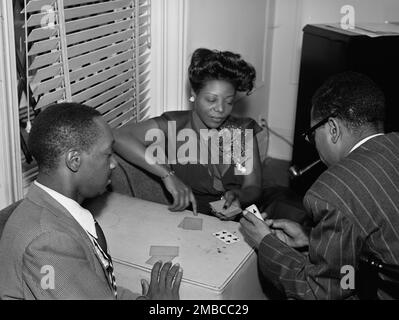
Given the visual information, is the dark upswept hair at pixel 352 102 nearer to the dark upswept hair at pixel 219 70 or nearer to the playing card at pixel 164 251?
the playing card at pixel 164 251

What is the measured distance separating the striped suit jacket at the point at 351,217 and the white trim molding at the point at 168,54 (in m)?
1.63

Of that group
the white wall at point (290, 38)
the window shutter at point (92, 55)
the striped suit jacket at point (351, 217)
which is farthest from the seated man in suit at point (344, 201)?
the white wall at point (290, 38)

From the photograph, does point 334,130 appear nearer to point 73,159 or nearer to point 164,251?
point 164,251

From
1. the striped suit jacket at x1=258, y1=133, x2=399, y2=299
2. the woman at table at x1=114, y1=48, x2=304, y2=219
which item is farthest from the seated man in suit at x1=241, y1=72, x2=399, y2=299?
the woman at table at x1=114, y1=48, x2=304, y2=219

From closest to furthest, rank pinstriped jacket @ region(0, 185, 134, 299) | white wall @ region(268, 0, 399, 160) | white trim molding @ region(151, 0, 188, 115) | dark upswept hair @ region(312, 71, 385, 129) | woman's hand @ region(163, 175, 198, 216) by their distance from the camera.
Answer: pinstriped jacket @ region(0, 185, 134, 299) → dark upswept hair @ region(312, 71, 385, 129) → woman's hand @ region(163, 175, 198, 216) → white trim molding @ region(151, 0, 188, 115) → white wall @ region(268, 0, 399, 160)

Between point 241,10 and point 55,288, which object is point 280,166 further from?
point 55,288

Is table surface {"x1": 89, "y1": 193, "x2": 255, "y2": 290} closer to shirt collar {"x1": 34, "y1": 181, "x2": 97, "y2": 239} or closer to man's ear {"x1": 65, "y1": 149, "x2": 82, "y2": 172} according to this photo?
shirt collar {"x1": 34, "y1": 181, "x2": 97, "y2": 239}

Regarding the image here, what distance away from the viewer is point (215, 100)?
2.54 m

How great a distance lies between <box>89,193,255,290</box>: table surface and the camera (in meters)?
1.73

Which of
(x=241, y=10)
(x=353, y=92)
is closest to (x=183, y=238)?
(x=353, y=92)

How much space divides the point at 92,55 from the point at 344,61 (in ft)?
5.21

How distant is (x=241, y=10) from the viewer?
12.3 ft

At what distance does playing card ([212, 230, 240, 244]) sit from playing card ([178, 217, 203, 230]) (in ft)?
0.29

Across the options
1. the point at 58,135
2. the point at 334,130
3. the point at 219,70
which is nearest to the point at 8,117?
the point at 58,135
